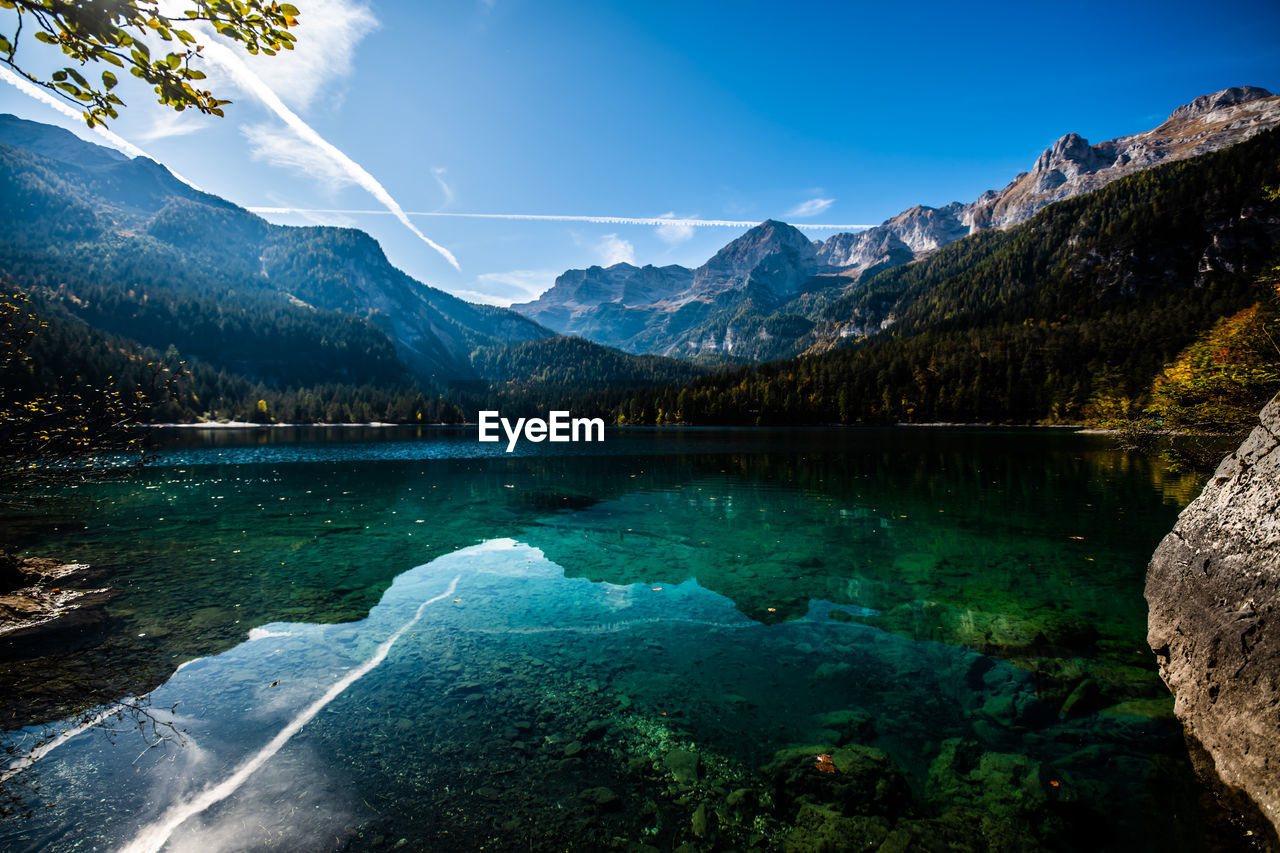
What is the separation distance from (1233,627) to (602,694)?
9.19m

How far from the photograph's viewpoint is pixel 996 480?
35.7 m

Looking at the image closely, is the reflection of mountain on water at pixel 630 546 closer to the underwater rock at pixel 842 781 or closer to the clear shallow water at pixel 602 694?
the clear shallow water at pixel 602 694

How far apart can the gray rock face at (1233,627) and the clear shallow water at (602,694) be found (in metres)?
0.57

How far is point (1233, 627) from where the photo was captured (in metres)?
6.41

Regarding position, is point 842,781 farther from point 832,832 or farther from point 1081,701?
point 1081,701

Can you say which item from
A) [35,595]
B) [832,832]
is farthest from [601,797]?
[35,595]

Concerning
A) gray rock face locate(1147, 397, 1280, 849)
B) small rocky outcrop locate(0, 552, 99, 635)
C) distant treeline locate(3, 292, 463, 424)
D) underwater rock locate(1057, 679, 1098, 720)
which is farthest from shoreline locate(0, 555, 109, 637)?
distant treeline locate(3, 292, 463, 424)

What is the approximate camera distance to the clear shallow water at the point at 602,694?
18.1ft

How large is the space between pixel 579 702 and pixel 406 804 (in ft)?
9.95

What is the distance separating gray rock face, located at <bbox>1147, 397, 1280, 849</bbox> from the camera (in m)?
5.59

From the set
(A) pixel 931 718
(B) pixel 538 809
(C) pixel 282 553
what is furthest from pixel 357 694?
(C) pixel 282 553

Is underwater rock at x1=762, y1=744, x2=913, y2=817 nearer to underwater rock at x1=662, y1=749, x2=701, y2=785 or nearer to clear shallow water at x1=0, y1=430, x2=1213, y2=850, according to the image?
clear shallow water at x1=0, y1=430, x2=1213, y2=850

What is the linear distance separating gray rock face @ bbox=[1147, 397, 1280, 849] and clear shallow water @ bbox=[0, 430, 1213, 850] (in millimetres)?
571

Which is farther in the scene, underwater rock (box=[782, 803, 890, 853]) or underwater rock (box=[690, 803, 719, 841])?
underwater rock (box=[690, 803, 719, 841])
